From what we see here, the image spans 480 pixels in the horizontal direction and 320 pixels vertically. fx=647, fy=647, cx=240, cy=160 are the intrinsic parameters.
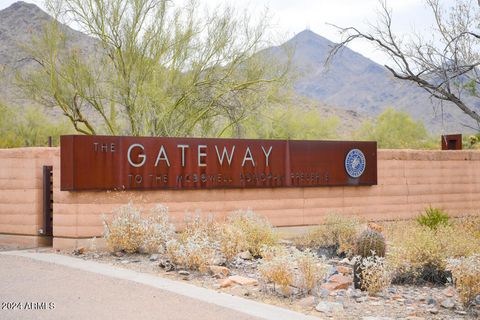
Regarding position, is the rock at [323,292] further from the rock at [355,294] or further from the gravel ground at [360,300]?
the rock at [355,294]

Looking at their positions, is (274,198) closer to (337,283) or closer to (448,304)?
(337,283)

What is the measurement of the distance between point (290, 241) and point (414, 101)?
73845mm

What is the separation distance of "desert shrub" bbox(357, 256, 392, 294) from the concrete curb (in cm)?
198

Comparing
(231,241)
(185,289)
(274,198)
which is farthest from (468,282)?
(274,198)

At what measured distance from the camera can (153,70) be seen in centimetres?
2262

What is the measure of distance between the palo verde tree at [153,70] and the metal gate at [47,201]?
728 centimetres

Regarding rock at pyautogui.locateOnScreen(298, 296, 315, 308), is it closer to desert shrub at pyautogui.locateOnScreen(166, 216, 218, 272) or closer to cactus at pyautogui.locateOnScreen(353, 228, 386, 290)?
cactus at pyautogui.locateOnScreen(353, 228, 386, 290)

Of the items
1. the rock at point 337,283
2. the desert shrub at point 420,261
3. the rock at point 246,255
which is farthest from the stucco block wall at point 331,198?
the desert shrub at point 420,261

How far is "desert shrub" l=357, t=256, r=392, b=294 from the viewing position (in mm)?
10273

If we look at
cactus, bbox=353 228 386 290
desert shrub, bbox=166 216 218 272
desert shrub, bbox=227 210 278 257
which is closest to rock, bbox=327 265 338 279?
cactus, bbox=353 228 386 290

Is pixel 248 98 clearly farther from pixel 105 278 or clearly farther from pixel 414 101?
pixel 414 101

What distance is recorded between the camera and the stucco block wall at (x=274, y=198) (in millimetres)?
14562

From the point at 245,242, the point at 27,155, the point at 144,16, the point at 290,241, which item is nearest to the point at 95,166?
the point at 27,155

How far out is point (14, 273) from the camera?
36.3ft
